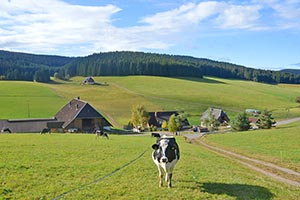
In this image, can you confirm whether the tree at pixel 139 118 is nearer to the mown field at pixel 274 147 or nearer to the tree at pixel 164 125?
the tree at pixel 164 125

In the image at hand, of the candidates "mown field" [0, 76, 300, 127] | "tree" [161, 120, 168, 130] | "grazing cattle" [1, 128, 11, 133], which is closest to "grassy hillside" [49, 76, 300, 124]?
"mown field" [0, 76, 300, 127]

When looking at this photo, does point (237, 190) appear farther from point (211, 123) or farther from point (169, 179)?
point (211, 123)

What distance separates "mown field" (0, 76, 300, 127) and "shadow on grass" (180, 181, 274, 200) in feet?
243

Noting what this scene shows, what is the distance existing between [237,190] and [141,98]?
105 meters

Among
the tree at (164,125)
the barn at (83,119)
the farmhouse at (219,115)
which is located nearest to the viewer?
the barn at (83,119)

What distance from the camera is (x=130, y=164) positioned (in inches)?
800

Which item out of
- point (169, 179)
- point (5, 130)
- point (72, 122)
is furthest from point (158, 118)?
point (169, 179)

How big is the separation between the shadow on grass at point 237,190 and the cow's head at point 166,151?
1863 mm

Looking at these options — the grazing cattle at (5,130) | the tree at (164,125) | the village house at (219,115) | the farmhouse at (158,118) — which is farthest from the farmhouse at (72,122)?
the village house at (219,115)

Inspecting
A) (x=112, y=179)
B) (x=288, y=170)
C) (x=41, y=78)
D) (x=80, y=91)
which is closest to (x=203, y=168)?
(x=112, y=179)

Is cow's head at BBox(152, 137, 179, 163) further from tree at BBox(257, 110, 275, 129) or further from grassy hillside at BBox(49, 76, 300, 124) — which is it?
grassy hillside at BBox(49, 76, 300, 124)

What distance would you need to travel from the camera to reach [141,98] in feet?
391

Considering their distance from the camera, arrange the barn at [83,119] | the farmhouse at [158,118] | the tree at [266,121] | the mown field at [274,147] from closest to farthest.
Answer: the mown field at [274,147]
the barn at [83,119]
the tree at [266,121]
the farmhouse at [158,118]

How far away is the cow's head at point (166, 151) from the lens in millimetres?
13940
